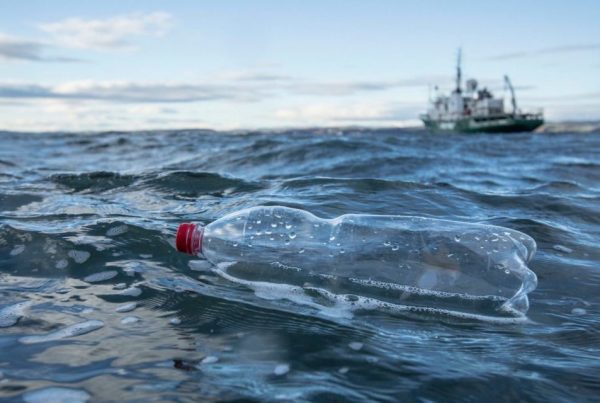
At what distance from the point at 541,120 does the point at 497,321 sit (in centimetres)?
7048

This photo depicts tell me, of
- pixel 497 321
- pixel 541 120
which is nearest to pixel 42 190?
pixel 497 321

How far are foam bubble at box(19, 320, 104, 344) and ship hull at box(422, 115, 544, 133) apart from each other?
2454 inches

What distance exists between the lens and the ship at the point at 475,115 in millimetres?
61844

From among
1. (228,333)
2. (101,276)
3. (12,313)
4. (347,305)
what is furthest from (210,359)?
(101,276)

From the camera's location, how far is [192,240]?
9.45ft

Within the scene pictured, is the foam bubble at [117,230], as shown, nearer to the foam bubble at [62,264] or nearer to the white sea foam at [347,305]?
the foam bubble at [62,264]

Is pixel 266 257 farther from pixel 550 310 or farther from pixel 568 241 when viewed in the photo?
pixel 568 241

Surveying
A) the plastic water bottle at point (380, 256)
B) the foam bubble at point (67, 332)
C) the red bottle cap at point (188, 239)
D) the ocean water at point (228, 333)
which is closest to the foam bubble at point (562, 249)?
the ocean water at point (228, 333)

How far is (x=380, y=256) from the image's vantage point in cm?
326

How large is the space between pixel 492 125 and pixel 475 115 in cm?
438

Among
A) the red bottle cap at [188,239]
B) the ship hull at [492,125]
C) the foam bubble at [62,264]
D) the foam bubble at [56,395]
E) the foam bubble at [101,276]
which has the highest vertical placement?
the ship hull at [492,125]

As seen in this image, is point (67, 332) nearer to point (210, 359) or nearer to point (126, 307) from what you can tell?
point (126, 307)

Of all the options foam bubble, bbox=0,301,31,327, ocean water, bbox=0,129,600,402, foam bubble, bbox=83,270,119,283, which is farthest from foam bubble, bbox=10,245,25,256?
foam bubble, bbox=0,301,31,327

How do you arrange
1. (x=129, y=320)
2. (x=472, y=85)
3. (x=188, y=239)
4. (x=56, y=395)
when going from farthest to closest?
(x=472, y=85)
(x=188, y=239)
(x=129, y=320)
(x=56, y=395)
